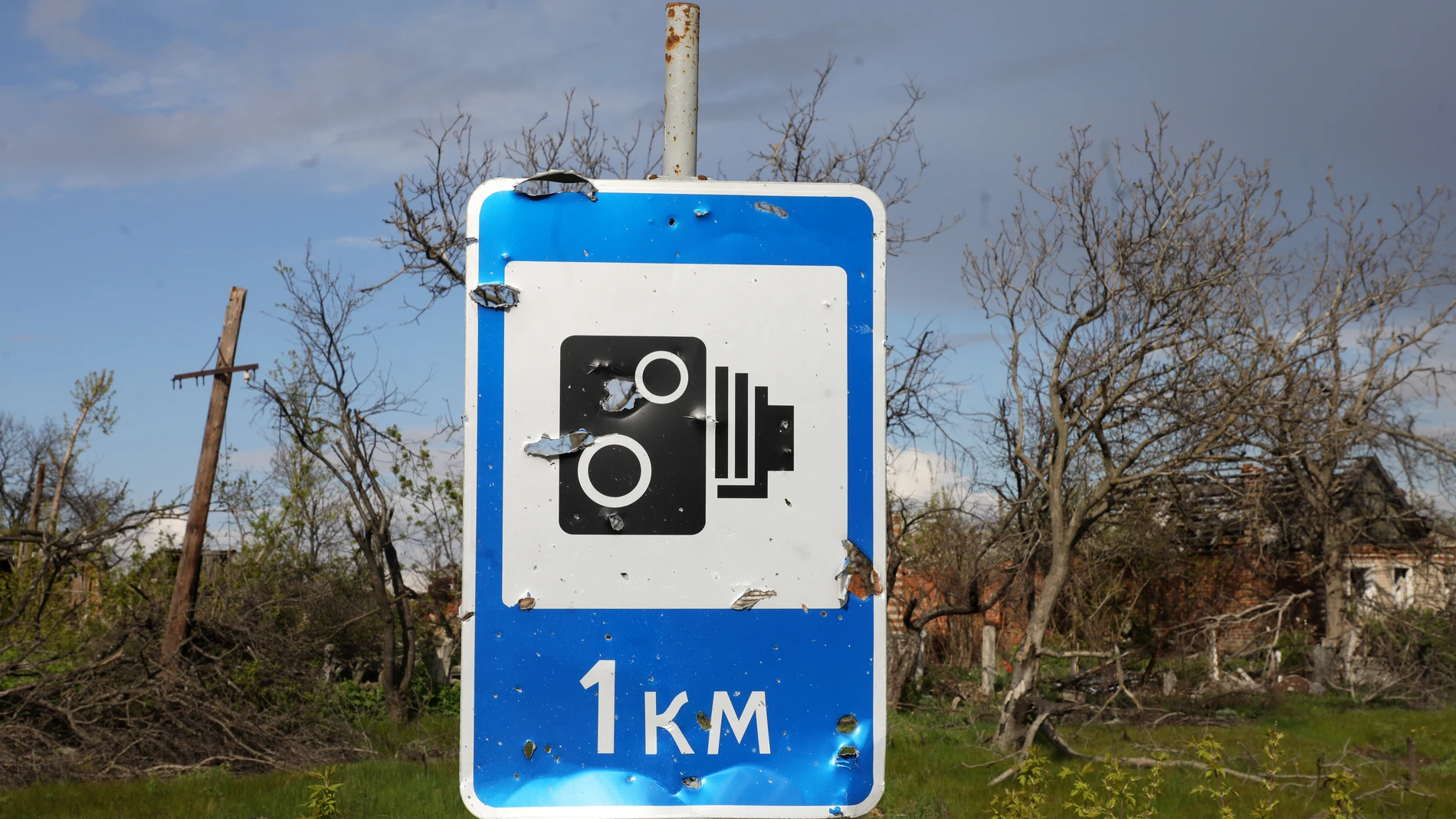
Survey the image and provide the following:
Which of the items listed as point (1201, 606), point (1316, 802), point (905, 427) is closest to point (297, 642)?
point (905, 427)

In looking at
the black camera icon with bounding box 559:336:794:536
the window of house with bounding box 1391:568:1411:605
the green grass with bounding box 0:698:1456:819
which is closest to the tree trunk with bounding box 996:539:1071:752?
the green grass with bounding box 0:698:1456:819

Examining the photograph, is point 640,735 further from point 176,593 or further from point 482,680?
point 176,593

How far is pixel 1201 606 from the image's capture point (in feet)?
77.2

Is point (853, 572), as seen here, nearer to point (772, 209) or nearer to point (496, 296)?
point (772, 209)

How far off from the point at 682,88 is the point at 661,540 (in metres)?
0.83

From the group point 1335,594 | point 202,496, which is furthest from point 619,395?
point 1335,594

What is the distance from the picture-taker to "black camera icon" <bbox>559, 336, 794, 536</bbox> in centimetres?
171

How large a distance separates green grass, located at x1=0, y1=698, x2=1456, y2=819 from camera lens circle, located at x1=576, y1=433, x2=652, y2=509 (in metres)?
6.78

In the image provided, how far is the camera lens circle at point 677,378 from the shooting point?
172cm

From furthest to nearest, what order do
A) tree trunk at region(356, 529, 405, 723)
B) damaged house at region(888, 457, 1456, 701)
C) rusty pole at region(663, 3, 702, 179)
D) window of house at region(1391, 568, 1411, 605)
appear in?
window of house at region(1391, 568, 1411, 605)
damaged house at region(888, 457, 1456, 701)
tree trunk at region(356, 529, 405, 723)
rusty pole at region(663, 3, 702, 179)

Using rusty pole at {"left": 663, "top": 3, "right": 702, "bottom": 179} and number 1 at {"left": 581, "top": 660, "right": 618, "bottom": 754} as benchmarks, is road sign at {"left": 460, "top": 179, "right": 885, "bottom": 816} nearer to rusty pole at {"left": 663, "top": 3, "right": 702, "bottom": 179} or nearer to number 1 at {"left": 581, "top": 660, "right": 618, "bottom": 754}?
number 1 at {"left": 581, "top": 660, "right": 618, "bottom": 754}

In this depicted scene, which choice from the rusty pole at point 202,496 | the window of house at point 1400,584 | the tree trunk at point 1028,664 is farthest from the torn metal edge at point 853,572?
the window of house at point 1400,584

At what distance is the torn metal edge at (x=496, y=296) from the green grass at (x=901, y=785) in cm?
694

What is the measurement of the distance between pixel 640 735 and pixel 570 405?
1.72ft
